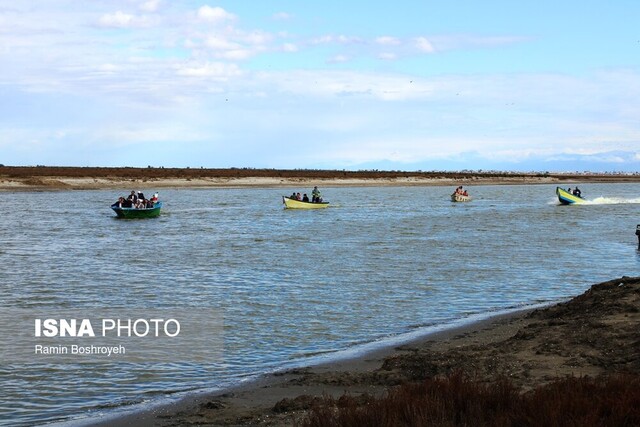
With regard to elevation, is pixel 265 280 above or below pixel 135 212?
below

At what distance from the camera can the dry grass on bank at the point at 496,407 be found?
6.61m

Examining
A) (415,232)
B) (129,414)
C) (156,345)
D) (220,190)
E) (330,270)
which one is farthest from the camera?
(220,190)

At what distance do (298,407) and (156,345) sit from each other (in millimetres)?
5571

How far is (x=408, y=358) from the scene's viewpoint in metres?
11.6

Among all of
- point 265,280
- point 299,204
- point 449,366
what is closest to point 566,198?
point 299,204

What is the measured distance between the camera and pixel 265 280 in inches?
895

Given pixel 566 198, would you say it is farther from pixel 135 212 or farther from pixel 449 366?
pixel 449 366

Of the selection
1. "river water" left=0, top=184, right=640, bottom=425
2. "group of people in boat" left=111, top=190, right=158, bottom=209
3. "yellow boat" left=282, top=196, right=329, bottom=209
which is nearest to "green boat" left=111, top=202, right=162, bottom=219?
"group of people in boat" left=111, top=190, right=158, bottom=209

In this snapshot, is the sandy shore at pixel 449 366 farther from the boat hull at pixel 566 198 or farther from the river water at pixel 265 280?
the boat hull at pixel 566 198

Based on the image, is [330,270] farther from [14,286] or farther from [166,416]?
[166,416]

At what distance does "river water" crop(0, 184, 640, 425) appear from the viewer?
11938 mm

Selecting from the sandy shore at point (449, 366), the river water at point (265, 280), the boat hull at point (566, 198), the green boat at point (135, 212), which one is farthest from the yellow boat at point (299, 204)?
the sandy shore at point (449, 366)

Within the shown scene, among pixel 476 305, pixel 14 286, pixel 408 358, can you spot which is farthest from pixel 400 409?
pixel 14 286

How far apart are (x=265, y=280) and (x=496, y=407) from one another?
625 inches
